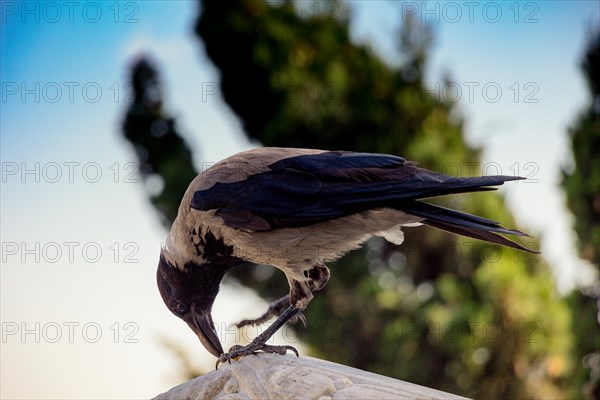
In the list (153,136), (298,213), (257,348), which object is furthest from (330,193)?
(153,136)

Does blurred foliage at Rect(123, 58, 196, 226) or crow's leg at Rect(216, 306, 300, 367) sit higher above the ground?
blurred foliage at Rect(123, 58, 196, 226)

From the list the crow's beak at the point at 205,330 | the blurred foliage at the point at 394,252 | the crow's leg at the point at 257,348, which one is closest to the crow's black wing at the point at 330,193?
the crow's leg at the point at 257,348

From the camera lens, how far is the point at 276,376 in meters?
2.79

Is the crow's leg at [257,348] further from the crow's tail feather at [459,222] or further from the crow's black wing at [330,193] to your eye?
the crow's tail feather at [459,222]

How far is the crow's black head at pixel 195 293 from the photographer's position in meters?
3.43

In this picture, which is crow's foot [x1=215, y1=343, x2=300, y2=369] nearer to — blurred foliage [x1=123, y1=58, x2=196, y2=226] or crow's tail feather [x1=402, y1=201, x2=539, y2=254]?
crow's tail feather [x1=402, y1=201, x2=539, y2=254]

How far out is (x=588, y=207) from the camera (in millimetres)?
6316

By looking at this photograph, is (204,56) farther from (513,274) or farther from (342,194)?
(342,194)

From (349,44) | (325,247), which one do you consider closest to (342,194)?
(325,247)

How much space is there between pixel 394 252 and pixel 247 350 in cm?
408

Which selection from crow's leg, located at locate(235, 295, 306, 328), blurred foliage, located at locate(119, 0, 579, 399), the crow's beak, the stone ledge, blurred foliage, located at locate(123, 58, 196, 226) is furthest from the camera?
blurred foliage, located at locate(123, 58, 196, 226)

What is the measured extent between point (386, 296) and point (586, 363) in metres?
1.78

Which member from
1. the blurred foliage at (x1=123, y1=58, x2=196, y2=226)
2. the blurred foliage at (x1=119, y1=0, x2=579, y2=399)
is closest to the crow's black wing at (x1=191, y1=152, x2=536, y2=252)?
the blurred foliage at (x1=119, y1=0, x2=579, y2=399)

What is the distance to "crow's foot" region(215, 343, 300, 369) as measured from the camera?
3.08 meters
